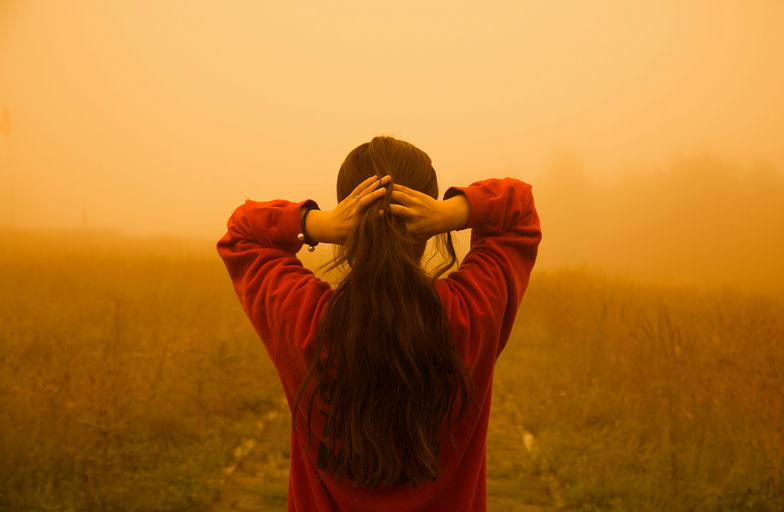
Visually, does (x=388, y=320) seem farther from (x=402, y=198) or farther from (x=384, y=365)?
(x=402, y=198)

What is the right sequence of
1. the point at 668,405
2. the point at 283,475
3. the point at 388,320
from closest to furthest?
the point at 388,320 < the point at 283,475 < the point at 668,405

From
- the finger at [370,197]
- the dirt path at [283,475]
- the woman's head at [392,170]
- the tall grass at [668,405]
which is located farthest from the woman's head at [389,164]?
the tall grass at [668,405]

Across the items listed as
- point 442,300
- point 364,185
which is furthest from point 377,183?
point 442,300

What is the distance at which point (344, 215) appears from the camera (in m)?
0.93

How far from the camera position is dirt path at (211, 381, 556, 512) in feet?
8.57

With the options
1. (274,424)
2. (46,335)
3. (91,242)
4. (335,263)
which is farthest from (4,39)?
(335,263)

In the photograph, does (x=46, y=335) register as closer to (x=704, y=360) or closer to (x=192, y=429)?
(x=192, y=429)

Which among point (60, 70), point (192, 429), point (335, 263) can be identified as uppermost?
point (60, 70)

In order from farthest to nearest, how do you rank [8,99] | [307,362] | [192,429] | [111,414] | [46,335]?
[8,99]
[46,335]
[192,429]
[111,414]
[307,362]

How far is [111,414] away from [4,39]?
11.6 feet

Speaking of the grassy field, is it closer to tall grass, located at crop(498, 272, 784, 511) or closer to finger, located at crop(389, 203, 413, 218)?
tall grass, located at crop(498, 272, 784, 511)

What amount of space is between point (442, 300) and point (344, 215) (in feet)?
0.76

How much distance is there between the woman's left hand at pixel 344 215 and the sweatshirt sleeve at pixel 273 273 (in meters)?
0.03

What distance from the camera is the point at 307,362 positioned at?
0.93 m
